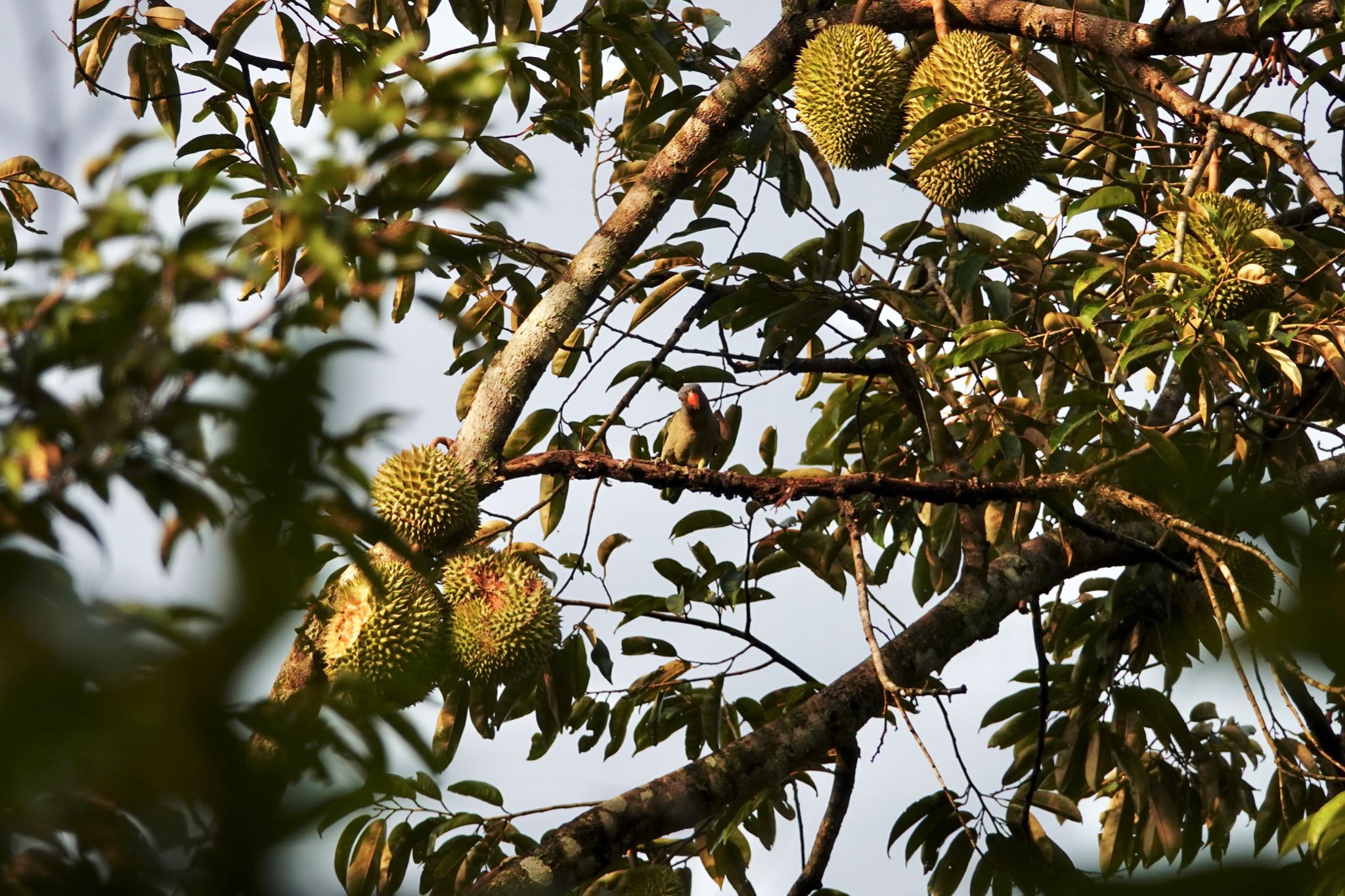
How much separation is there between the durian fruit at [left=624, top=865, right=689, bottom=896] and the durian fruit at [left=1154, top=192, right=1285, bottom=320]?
1.58 meters

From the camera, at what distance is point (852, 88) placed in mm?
2344

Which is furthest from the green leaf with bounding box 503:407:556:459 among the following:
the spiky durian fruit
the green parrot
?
the spiky durian fruit

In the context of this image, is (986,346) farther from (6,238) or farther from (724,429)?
(6,238)

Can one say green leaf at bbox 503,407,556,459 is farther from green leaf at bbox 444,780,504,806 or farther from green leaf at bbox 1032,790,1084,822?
green leaf at bbox 1032,790,1084,822

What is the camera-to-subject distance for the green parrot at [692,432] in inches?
116

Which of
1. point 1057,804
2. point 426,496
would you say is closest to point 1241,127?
point 426,496

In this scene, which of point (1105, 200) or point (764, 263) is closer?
point (1105, 200)

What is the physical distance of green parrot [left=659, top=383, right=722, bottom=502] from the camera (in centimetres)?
296

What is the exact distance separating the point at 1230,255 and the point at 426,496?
1530mm

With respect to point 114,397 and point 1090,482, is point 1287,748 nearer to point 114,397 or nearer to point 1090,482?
point 1090,482

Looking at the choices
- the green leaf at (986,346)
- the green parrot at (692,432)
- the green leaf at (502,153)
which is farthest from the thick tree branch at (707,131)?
the green leaf at (502,153)

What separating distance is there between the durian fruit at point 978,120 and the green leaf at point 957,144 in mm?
50

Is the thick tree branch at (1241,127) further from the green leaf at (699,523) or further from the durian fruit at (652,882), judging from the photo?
the durian fruit at (652,882)

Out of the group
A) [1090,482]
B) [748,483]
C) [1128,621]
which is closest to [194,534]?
[1090,482]
